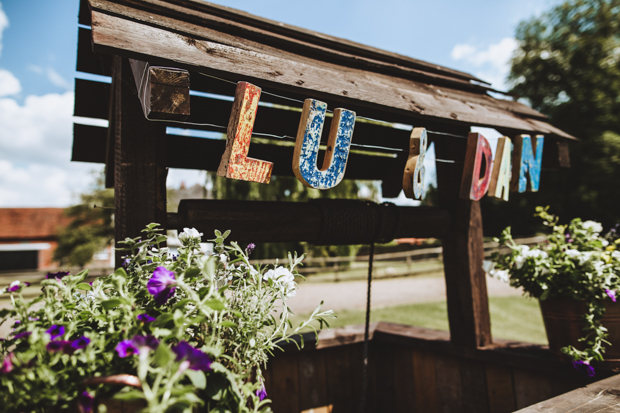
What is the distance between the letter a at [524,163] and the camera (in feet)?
6.64

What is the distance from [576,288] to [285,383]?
5.28 ft

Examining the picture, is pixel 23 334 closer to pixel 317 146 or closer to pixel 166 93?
pixel 166 93

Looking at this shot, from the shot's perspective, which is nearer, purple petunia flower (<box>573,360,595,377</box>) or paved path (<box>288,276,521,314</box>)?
purple petunia flower (<box>573,360,595,377</box>)

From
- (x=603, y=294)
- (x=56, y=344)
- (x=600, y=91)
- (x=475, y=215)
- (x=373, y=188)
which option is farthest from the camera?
(x=373, y=188)

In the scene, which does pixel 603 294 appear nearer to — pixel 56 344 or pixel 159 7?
pixel 56 344

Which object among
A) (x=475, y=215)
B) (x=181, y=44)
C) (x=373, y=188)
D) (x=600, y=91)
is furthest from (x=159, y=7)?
(x=600, y=91)

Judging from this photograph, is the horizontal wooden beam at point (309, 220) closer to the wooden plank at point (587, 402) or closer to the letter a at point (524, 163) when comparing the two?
the letter a at point (524, 163)

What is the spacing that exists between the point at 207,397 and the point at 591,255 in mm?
1733

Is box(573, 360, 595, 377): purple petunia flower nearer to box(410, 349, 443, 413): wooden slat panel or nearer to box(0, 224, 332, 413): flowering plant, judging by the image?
box(410, 349, 443, 413): wooden slat panel

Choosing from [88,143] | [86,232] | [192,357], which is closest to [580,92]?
[88,143]

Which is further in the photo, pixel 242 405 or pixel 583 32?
pixel 583 32

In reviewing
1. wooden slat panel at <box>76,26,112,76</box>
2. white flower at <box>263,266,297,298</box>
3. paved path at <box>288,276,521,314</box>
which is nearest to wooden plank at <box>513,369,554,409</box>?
white flower at <box>263,266,297,298</box>

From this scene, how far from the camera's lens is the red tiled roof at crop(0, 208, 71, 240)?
22.8m

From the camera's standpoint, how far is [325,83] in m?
1.47
